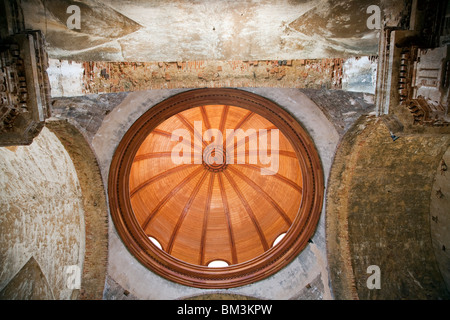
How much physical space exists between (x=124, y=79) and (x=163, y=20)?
1098mm

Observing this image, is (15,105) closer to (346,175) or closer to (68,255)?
(68,255)

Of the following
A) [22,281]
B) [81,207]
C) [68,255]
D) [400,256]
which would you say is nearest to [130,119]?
[81,207]

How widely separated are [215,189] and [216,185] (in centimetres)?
16

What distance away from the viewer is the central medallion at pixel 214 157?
12508mm

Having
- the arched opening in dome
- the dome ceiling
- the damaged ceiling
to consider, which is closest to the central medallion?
the dome ceiling

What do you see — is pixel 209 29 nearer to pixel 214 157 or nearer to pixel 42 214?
pixel 42 214

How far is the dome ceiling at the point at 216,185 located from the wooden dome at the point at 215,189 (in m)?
0.03

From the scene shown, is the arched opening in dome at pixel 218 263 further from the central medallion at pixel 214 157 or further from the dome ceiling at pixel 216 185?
the central medallion at pixel 214 157

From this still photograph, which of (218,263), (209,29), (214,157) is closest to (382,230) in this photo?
(218,263)

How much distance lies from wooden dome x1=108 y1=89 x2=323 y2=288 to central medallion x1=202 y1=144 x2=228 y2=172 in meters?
0.04

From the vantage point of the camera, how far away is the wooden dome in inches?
286

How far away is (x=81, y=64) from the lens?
408 centimetres

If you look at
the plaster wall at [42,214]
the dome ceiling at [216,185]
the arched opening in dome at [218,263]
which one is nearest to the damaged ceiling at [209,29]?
the plaster wall at [42,214]

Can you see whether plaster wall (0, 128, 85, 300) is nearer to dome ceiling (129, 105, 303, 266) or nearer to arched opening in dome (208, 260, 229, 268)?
dome ceiling (129, 105, 303, 266)
